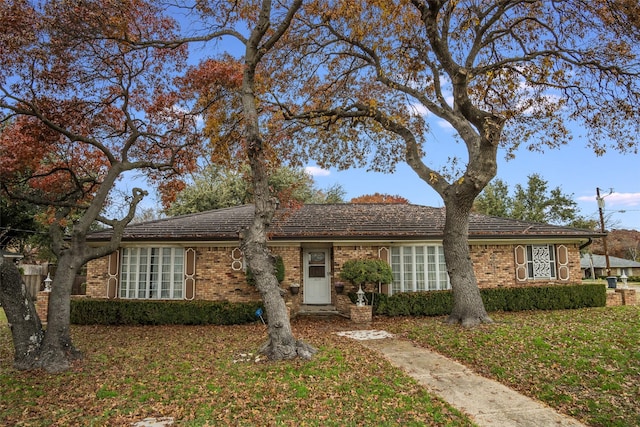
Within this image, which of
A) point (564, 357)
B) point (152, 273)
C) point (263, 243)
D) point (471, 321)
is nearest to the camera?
point (564, 357)

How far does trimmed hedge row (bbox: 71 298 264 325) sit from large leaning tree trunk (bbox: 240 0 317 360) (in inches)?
182

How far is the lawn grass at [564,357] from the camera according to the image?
5.34m

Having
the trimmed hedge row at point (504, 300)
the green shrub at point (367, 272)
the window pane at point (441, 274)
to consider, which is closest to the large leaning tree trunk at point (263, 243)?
the green shrub at point (367, 272)

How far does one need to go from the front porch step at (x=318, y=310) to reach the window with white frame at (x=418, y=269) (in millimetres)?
2336

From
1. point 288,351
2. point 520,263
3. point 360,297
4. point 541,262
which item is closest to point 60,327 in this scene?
point 288,351

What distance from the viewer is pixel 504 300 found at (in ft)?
43.4

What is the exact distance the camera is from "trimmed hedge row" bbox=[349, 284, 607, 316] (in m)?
13.0

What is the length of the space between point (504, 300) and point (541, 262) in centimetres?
283

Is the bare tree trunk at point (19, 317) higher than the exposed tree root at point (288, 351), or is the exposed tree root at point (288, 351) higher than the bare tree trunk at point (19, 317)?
the bare tree trunk at point (19, 317)

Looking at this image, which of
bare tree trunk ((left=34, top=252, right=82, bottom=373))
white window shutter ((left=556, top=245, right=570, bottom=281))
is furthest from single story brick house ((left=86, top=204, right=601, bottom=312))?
bare tree trunk ((left=34, top=252, right=82, bottom=373))

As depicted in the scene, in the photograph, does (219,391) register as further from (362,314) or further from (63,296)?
(362,314)

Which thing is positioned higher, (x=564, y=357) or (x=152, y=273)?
(x=152, y=273)

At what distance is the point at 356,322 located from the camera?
12156 mm

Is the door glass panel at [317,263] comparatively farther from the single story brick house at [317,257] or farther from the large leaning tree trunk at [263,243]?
the large leaning tree trunk at [263,243]
